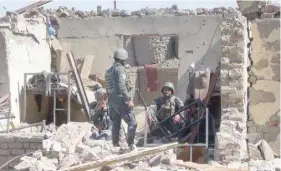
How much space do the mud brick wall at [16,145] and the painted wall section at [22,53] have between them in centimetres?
582

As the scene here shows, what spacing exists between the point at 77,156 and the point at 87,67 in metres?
12.1

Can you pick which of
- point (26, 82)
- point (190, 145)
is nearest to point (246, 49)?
point (190, 145)

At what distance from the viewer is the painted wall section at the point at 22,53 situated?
54.2ft

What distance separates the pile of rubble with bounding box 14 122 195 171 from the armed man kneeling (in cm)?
123

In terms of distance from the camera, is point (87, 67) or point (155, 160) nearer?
point (155, 160)

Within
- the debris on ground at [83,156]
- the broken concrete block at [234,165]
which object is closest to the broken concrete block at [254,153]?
the broken concrete block at [234,165]

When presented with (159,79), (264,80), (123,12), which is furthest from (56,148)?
(123,12)

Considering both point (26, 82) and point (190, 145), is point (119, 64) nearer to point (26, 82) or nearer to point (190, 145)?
point (190, 145)

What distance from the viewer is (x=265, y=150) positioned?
850cm

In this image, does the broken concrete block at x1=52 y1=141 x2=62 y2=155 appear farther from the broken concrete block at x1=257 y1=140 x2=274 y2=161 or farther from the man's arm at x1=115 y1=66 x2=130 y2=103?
the broken concrete block at x1=257 y1=140 x2=274 y2=161

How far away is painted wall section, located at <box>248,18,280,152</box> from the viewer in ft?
30.8

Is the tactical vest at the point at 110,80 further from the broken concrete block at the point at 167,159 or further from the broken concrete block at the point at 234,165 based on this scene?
the broken concrete block at the point at 234,165

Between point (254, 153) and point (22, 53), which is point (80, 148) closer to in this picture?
point (254, 153)

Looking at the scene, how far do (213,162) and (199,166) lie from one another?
705mm
